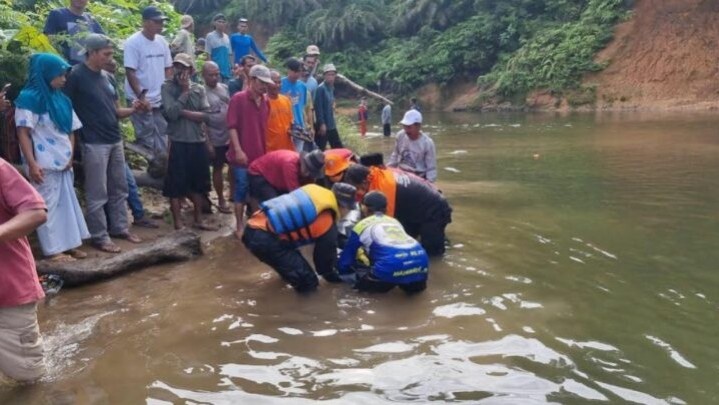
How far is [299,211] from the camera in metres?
5.80

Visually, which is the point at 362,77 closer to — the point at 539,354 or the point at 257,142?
the point at 257,142

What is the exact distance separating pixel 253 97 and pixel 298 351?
11.6 feet

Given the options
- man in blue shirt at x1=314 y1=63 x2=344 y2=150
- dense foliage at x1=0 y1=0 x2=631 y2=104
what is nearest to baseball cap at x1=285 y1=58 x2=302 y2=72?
man in blue shirt at x1=314 y1=63 x2=344 y2=150

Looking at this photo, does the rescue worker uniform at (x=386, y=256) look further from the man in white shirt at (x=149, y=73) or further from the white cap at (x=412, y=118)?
the man in white shirt at (x=149, y=73)

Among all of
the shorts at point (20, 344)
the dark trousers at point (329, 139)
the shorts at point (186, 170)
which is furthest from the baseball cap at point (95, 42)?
the dark trousers at point (329, 139)

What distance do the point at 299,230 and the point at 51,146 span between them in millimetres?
2279

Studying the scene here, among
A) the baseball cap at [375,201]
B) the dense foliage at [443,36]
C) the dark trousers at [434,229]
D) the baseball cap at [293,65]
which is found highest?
the dense foliage at [443,36]

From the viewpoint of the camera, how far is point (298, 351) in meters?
4.89

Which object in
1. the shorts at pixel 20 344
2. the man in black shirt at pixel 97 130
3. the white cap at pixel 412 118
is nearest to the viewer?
the shorts at pixel 20 344

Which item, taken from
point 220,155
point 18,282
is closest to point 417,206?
point 220,155

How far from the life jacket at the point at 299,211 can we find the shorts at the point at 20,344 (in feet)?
7.14

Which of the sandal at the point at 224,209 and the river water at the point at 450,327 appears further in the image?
the sandal at the point at 224,209

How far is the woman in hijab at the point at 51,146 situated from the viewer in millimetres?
5898

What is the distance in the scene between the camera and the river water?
4.28m
